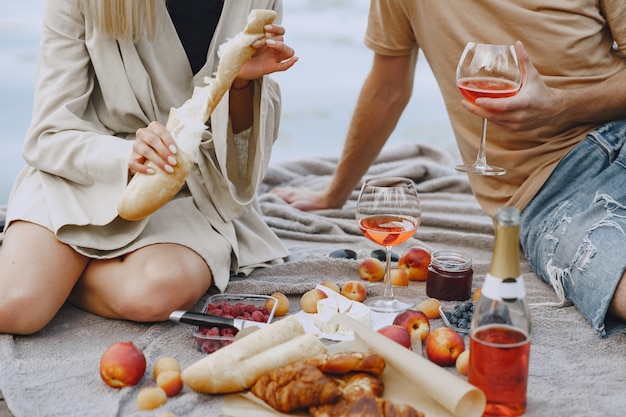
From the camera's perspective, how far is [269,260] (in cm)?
267

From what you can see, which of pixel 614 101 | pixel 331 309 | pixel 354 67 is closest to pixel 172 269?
pixel 331 309

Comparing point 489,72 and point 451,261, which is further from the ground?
point 489,72

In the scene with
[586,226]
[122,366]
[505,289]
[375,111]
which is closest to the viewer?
[505,289]

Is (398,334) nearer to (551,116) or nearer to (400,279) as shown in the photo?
(400,279)

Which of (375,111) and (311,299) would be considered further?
(375,111)

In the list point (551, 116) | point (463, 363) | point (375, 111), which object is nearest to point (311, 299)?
point (463, 363)

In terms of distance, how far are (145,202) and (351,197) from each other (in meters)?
1.61

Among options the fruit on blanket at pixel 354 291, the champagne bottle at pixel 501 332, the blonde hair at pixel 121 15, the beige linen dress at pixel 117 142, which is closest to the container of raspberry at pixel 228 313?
the beige linen dress at pixel 117 142

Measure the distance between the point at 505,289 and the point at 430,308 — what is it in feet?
2.42

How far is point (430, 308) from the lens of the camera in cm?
232

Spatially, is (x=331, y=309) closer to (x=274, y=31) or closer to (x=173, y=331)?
(x=173, y=331)

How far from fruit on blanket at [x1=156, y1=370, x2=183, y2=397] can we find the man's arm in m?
1.53

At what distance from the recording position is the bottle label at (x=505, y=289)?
159 cm

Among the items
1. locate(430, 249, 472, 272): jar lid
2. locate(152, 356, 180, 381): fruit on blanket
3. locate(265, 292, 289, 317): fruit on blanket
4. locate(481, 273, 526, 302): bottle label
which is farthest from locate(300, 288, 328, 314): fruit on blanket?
locate(481, 273, 526, 302): bottle label
